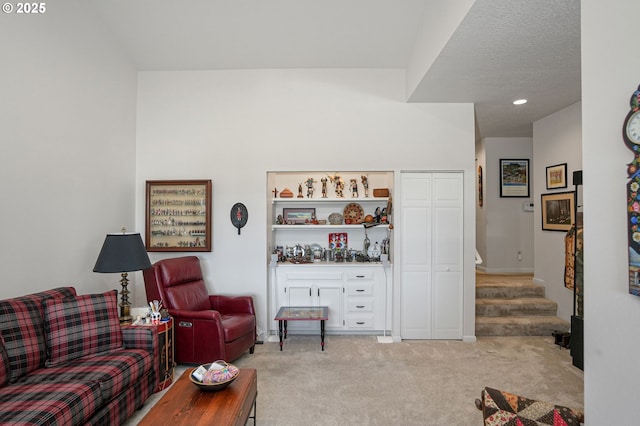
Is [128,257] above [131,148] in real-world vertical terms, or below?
below

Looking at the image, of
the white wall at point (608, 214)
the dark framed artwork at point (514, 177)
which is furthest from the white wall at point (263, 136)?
the white wall at point (608, 214)

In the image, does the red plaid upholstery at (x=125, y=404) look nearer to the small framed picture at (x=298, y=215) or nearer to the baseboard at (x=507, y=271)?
the small framed picture at (x=298, y=215)

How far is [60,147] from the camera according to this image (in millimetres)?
2986

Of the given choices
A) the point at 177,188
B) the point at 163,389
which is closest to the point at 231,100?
the point at 177,188

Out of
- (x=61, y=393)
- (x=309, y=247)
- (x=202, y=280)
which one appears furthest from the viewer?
(x=309, y=247)

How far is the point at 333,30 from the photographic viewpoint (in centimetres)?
360

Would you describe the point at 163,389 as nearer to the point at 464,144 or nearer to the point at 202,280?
the point at 202,280

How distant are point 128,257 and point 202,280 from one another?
42.6 inches

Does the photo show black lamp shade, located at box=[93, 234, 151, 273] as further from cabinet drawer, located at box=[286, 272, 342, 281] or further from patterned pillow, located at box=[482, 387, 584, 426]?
patterned pillow, located at box=[482, 387, 584, 426]

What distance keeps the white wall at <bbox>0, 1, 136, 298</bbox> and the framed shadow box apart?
319 millimetres

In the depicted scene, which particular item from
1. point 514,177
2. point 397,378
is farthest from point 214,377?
point 514,177

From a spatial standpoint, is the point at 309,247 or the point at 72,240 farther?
the point at 309,247

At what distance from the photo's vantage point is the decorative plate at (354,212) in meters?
4.55

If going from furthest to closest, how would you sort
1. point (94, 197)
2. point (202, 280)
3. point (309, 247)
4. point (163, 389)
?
point (309, 247)
point (202, 280)
point (94, 197)
point (163, 389)
